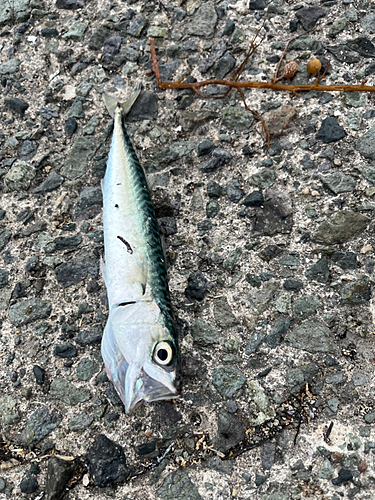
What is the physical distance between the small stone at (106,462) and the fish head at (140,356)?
0.37 m

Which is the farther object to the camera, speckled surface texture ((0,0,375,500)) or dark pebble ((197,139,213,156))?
dark pebble ((197,139,213,156))

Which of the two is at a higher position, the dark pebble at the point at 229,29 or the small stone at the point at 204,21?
the small stone at the point at 204,21

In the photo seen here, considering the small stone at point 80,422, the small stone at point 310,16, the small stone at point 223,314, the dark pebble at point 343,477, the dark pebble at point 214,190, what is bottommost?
the dark pebble at point 343,477

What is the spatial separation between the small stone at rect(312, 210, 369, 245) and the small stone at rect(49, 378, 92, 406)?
199cm

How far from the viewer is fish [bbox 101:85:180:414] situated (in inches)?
94.9

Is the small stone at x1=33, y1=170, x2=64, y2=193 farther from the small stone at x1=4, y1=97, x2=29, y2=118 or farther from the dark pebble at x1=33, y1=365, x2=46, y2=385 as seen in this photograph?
the dark pebble at x1=33, y1=365, x2=46, y2=385

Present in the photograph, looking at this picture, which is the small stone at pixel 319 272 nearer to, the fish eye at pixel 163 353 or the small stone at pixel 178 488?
the fish eye at pixel 163 353

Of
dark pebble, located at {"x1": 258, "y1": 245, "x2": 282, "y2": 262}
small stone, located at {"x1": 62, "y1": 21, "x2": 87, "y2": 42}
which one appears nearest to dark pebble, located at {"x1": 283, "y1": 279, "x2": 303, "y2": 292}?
dark pebble, located at {"x1": 258, "y1": 245, "x2": 282, "y2": 262}

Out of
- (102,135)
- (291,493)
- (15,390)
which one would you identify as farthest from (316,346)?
(102,135)

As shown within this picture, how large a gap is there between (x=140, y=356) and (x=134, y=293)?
429 millimetres

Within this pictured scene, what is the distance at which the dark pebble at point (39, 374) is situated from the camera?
284 centimetres

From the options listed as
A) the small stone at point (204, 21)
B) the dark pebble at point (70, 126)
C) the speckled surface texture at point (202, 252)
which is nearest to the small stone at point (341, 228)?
the speckled surface texture at point (202, 252)

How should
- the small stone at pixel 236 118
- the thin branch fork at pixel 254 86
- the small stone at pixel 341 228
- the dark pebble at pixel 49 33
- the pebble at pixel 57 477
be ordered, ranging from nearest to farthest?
the pebble at pixel 57 477, the small stone at pixel 341 228, the thin branch fork at pixel 254 86, the small stone at pixel 236 118, the dark pebble at pixel 49 33

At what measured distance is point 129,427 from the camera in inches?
104
